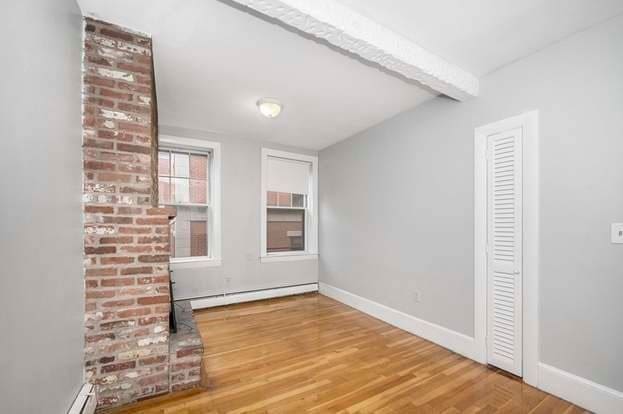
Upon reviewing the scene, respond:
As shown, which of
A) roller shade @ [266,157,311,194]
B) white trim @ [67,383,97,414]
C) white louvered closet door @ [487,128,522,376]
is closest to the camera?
white trim @ [67,383,97,414]

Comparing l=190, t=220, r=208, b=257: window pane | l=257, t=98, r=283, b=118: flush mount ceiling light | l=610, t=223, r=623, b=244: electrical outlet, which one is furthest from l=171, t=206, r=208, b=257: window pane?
l=610, t=223, r=623, b=244: electrical outlet

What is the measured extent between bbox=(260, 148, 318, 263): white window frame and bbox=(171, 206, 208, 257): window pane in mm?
891

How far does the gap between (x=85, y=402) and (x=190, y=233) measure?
2.62 m

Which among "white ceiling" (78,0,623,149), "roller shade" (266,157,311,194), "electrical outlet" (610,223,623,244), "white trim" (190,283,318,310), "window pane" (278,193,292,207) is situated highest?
"white ceiling" (78,0,623,149)

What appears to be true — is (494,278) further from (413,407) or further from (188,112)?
(188,112)

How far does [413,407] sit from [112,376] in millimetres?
2116

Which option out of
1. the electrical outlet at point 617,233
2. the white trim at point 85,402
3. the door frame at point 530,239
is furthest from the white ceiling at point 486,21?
the white trim at point 85,402

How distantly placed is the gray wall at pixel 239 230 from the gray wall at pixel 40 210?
231cm

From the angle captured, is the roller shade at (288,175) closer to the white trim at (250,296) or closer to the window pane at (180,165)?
the window pane at (180,165)

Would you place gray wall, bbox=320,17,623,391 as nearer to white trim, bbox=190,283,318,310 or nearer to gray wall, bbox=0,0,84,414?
white trim, bbox=190,283,318,310

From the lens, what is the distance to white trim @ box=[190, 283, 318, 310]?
401 centimetres

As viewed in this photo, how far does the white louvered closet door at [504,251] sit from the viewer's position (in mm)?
2297

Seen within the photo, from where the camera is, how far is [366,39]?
188cm

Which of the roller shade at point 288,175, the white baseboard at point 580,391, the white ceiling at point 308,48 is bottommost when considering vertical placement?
the white baseboard at point 580,391
